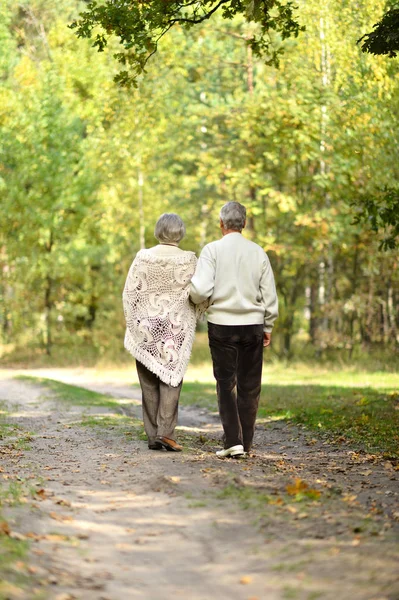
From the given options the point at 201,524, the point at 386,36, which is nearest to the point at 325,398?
the point at 386,36

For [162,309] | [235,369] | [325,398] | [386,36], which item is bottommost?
[325,398]

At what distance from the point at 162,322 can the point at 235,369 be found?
A: 2.89 ft

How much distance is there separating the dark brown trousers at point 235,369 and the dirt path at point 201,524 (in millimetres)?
391

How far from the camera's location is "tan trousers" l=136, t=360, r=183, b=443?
27.9 feet

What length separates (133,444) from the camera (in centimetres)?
910

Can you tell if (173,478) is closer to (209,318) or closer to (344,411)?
(209,318)

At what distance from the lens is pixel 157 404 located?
8680 mm

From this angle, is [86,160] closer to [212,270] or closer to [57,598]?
[212,270]

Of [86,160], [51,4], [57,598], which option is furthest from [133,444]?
[51,4]

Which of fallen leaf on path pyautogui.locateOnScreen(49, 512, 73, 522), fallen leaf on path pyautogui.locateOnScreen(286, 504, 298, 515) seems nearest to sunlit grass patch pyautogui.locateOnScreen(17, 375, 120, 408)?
fallen leaf on path pyautogui.locateOnScreen(49, 512, 73, 522)

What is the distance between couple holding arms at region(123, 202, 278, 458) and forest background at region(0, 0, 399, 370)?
8856 mm

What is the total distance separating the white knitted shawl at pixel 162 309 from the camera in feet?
28.0

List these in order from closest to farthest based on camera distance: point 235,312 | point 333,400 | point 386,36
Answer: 1. point 235,312
2. point 386,36
3. point 333,400

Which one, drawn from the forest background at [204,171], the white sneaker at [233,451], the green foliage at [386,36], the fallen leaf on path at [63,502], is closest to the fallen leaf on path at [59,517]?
the fallen leaf on path at [63,502]
